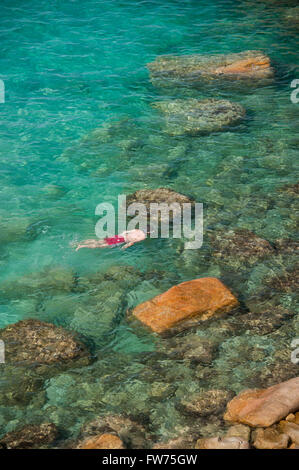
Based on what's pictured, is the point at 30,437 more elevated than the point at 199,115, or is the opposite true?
the point at 199,115

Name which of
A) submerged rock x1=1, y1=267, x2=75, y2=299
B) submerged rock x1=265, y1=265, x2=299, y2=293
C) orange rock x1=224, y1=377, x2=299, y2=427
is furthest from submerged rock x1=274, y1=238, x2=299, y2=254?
submerged rock x1=1, y1=267, x2=75, y2=299

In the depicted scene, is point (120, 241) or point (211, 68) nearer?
point (120, 241)

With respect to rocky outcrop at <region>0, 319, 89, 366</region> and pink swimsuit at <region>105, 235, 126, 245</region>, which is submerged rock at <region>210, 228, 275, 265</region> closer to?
pink swimsuit at <region>105, 235, 126, 245</region>

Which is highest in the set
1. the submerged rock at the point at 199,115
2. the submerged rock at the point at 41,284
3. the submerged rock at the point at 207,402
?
the submerged rock at the point at 199,115

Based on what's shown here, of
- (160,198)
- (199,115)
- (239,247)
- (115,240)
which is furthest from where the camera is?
(199,115)

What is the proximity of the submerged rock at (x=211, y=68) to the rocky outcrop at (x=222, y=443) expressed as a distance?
1278 cm

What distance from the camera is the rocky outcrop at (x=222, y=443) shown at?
566 cm

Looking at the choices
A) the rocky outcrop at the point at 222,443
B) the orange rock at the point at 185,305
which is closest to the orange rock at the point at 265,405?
the rocky outcrop at the point at 222,443

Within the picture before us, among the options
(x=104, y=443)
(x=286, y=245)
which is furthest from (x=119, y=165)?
(x=104, y=443)

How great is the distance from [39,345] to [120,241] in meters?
3.19

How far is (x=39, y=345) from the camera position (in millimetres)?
7430

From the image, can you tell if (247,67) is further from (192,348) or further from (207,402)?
(207,402)

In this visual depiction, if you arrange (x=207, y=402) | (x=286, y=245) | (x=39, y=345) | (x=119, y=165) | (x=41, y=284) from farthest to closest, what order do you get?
(x=119, y=165)
(x=286, y=245)
(x=41, y=284)
(x=39, y=345)
(x=207, y=402)

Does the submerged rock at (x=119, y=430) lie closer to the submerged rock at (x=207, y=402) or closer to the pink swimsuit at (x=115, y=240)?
the submerged rock at (x=207, y=402)
